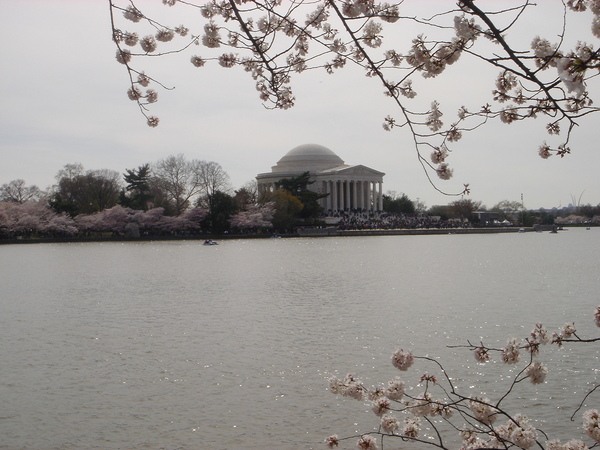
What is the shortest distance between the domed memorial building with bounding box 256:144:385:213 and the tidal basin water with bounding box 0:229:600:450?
68.0m

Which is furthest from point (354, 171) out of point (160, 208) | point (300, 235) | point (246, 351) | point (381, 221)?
point (246, 351)

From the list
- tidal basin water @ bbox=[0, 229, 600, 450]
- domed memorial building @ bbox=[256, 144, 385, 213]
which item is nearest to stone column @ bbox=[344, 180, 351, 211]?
domed memorial building @ bbox=[256, 144, 385, 213]

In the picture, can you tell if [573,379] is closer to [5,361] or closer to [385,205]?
[5,361]

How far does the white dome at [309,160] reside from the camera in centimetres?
9800

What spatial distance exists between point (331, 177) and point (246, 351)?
268ft

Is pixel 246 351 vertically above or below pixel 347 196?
below

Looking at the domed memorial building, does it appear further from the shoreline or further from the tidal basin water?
the tidal basin water

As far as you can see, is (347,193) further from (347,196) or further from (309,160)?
(309,160)

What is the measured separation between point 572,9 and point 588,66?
888 mm

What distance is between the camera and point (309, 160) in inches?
3885

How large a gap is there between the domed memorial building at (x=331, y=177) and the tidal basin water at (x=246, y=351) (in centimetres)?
6799

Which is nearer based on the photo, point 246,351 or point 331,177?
point 246,351

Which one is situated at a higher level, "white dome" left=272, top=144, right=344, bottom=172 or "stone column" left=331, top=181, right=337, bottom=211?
"white dome" left=272, top=144, right=344, bottom=172

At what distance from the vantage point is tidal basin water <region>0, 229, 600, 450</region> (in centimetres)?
822
